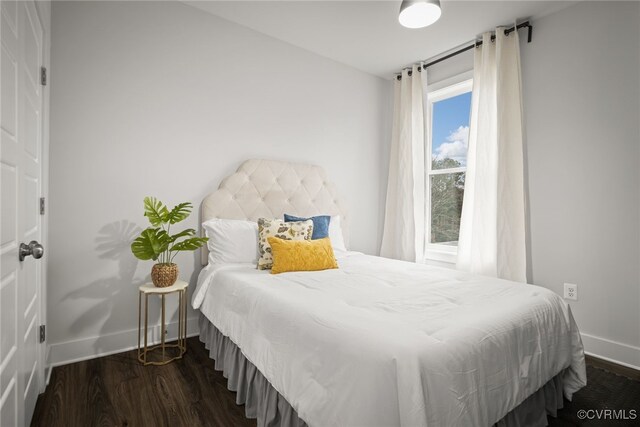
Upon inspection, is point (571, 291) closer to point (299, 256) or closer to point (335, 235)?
point (335, 235)

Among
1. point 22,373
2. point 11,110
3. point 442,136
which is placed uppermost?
point 442,136

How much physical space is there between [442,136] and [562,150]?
4.41 feet

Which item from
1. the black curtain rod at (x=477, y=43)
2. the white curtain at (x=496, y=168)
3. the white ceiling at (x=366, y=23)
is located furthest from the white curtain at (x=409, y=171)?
the white curtain at (x=496, y=168)

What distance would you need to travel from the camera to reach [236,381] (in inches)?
74.7

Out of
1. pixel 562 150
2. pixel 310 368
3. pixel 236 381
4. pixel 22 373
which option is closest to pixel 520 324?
pixel 310 368

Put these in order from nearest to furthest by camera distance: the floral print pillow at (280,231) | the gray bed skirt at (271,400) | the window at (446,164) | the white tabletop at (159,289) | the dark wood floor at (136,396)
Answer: the gray bed skirt at (271,400), the dark wood floor at (136,396), the white tabletop at (159,289), the floral print pillow at (280,231), the window at (446,164)

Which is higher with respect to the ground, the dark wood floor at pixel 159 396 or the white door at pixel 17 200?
the white door at pixel 17 200

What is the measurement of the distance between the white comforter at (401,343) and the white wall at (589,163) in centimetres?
102

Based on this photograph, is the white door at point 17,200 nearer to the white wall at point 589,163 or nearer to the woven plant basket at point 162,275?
the woven plant basket at point 162,275

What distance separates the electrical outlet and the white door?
3429mm

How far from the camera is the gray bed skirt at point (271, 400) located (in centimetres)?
143

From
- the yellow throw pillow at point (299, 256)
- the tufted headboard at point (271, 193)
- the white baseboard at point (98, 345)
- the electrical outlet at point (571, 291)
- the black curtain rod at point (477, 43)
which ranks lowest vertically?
the white baseboard at point (98, 345)

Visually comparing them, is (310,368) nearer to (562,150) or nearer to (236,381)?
(236,381)

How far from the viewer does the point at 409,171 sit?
3768mm
